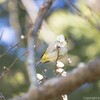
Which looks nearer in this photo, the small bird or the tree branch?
the tree branch

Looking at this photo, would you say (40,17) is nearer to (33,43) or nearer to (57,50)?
(33,43)

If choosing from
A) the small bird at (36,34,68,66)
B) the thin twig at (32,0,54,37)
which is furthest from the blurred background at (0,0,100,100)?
the thin twig at (32,0,54,37)

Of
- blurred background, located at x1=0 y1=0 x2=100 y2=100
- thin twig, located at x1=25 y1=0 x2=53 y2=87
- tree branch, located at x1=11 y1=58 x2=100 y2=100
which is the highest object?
blurred background, located at x1=0 y1=0 x2=100 y2=100

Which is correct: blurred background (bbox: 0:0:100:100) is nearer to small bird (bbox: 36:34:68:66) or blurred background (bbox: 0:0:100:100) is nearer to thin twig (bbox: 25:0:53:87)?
small bird (bbox: 36:34:68:66)

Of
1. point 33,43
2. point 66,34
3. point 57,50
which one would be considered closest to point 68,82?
point 33,43

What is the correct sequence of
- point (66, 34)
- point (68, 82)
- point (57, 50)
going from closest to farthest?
point (68, 82), point (57, 50), point (66, 34)

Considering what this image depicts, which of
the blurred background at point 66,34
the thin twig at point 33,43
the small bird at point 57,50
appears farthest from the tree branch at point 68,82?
Result: the blurred background at point 66,34

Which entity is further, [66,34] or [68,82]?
[66,34]

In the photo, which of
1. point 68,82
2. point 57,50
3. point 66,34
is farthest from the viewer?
point 66,34

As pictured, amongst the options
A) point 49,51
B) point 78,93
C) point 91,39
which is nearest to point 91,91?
point 78,93

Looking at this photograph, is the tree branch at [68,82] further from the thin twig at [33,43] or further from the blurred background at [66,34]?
the blurred background at [66,34]

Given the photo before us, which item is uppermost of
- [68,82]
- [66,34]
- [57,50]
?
[66,34]

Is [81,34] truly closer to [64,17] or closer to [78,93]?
[64,17]
